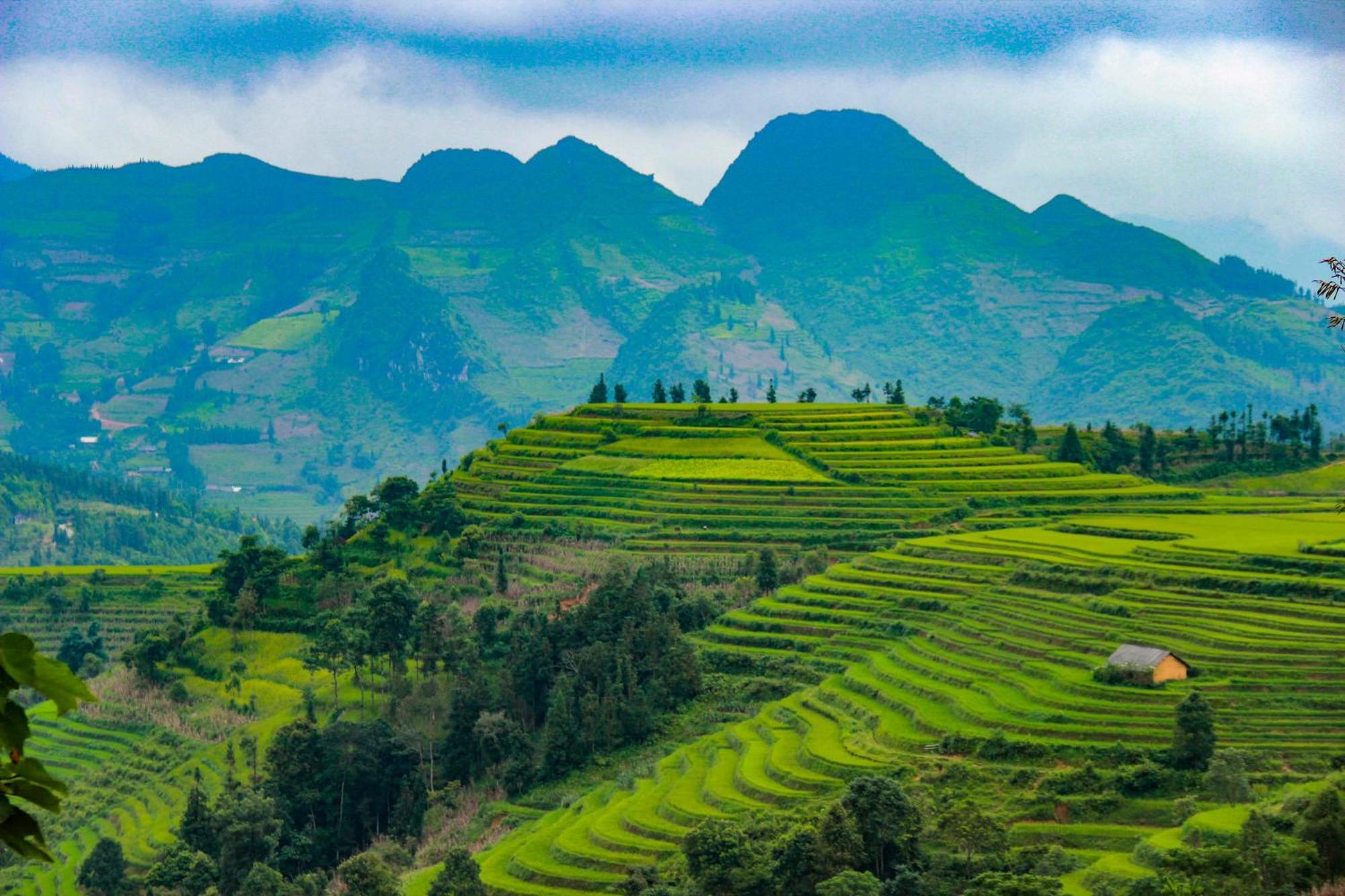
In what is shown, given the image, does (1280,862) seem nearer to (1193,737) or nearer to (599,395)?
(1193,737)

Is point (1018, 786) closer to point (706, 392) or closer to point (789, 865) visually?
point (789, 865)

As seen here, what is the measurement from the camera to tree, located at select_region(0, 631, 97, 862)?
5.07 m

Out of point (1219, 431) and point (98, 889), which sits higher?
point (1219, 431)

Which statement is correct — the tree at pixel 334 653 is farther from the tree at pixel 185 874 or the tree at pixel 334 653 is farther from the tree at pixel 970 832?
the tree at pixel 970 832

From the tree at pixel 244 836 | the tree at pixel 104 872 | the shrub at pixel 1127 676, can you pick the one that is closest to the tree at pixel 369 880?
the tree at pixel 244 836

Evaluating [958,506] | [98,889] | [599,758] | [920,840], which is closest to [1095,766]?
[920,840]

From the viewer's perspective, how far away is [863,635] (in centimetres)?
6262

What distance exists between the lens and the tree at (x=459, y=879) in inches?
1625

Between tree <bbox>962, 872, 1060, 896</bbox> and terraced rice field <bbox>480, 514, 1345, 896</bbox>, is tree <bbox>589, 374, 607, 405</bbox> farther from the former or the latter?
tree <bbox>962, 872, 1060, 896</bbox>

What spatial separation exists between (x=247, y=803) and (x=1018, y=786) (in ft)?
87.1

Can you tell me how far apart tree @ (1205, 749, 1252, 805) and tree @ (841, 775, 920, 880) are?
746 centimetres

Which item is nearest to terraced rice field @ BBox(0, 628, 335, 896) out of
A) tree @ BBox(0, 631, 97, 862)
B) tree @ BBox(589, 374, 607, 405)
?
tree @ BBox(589, 374, 607, 405)

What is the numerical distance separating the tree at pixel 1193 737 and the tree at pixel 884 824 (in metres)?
8.22

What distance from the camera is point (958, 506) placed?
89125 millimetres
